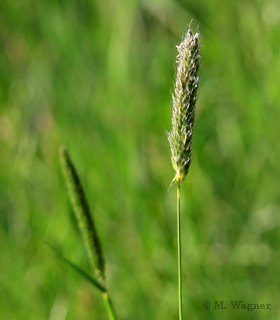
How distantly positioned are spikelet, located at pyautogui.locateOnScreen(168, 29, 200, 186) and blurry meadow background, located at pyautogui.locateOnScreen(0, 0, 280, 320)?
104cm

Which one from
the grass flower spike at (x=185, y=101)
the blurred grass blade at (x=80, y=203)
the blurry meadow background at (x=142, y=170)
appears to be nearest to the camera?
the grass flower spike at (x=185, y=101)

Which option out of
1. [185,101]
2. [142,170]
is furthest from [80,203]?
[142,170]

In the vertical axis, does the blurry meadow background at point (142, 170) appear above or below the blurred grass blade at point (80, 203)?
above

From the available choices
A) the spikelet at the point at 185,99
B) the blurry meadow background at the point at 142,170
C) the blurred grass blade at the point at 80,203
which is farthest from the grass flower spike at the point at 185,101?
the blurry meadow background at the point at 142,170

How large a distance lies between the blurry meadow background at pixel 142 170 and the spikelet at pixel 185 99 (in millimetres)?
1037

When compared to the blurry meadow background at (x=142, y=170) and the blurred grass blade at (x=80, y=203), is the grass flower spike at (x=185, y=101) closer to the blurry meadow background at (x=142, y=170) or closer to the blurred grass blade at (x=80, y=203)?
the blurred grass blade at (x=80, y=203)

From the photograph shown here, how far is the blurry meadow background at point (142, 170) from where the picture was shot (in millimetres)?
2277

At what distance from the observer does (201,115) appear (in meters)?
2.76

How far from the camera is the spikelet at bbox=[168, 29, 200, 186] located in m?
0.98

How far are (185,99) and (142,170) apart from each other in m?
1.64

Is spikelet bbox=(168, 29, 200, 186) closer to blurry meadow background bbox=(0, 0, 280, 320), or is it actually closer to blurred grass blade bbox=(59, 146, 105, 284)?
blurred grass blade bbox=(59, 146, 105, 284)

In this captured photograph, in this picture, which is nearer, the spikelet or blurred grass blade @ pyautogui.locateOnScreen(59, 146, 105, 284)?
the spikelet

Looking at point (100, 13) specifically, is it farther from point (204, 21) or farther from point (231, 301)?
point (231, 301)

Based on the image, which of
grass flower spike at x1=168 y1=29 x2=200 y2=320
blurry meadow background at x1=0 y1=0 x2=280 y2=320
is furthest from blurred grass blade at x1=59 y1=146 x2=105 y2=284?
blurry meadow background at x1=0 y1=0 x2=280 y2=320
